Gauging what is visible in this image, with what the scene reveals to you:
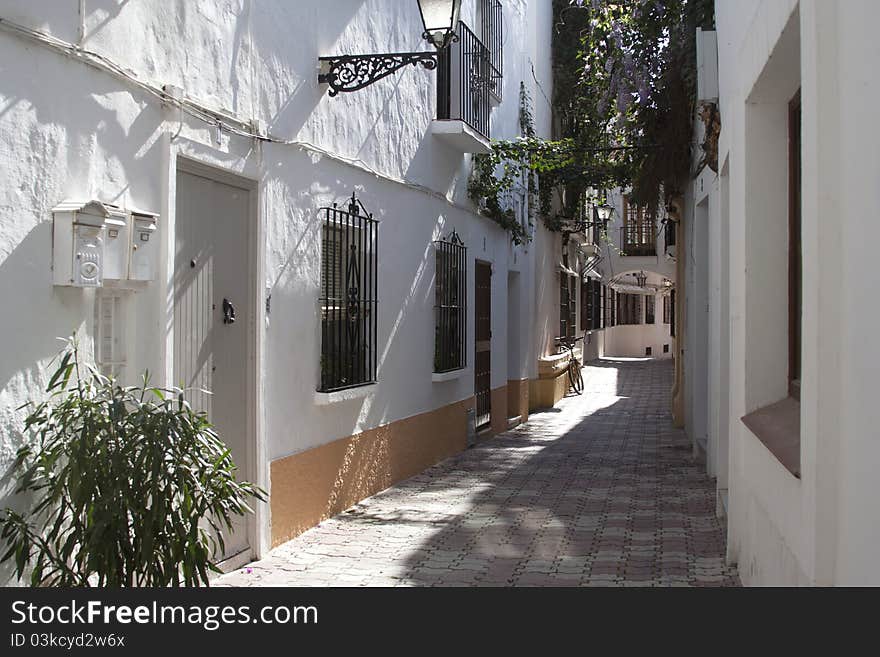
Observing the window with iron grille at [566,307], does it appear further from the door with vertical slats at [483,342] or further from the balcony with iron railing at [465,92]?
the balcony with iron railing at [465,92]

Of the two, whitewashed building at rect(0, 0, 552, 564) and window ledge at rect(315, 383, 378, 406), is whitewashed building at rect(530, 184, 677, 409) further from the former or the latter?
window ledge at rect(315, 383, 378, 406)

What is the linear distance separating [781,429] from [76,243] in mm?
3115

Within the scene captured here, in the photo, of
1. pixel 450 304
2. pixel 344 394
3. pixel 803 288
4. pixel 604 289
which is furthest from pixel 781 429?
pixel 604 289

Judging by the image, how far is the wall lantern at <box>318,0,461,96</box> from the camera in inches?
272

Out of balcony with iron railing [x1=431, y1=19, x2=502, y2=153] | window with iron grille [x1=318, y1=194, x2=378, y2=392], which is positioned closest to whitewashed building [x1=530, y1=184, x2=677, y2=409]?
balcony with iron railing [x1=431, y1=19, x2=502, y2=153]

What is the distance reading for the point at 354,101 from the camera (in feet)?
26.4

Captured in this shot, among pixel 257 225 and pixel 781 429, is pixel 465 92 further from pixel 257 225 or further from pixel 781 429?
pixel 781 429

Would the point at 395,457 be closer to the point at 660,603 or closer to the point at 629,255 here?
the point at 660,603

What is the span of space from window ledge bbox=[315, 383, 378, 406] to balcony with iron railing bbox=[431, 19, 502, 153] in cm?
332

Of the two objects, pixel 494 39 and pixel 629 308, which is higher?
pixel 494 39

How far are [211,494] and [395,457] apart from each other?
17.2 ft

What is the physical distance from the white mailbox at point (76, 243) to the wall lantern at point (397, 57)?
120 inches

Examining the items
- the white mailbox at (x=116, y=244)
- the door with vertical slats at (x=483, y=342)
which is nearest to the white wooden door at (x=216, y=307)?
the white mailbox at (x=116, y=244)

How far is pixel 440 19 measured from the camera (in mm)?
7059
